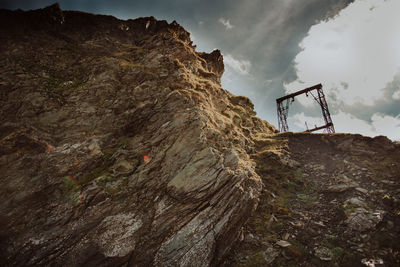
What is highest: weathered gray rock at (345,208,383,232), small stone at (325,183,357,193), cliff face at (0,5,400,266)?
cliff face at (0,5,400,266)

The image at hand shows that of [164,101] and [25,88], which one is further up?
[25,88]

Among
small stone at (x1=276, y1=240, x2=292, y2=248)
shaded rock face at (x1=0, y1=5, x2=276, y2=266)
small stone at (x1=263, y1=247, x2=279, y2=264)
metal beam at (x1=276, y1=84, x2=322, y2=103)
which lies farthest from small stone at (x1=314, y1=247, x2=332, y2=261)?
metal beam at (x1=276, y1=84, x2=322, y2=103)

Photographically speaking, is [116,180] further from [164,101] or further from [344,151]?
[344,151]

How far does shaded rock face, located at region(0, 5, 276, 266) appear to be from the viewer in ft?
25.4

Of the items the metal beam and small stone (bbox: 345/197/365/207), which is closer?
small stone (bbox: 345/197/365/207)

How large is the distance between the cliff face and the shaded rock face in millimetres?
53

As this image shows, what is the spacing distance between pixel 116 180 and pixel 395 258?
12.9 metres

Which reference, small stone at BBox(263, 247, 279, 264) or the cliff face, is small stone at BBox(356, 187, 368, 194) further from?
small stone at BBox(263, 247, 279, 264)

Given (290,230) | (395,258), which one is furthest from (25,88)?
(395,258)

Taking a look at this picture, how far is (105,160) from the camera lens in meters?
10.0

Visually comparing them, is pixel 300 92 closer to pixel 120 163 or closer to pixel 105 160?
pixel 120 163

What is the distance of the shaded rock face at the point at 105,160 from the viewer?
304 inches

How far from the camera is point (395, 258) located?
7.00 metres

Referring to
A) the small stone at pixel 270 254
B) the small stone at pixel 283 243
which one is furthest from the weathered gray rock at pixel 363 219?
the small stone at pixel 270 254
